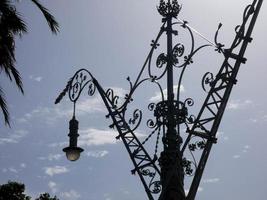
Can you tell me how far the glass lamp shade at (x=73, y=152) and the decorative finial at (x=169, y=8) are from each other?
143 inches

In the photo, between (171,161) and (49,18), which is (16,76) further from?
(171,161)

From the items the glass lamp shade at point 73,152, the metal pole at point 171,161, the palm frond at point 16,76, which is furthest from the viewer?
the palm frond at point 16,76

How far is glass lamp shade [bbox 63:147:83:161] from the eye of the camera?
9.65 meters

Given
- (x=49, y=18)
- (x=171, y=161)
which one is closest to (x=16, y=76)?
(x=49, y=18)

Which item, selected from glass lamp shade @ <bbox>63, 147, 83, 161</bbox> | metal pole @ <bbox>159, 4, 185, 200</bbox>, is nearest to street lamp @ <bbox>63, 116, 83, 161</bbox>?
glass lamp shade @ <bbox>63, 147, 83, 161</bbox>

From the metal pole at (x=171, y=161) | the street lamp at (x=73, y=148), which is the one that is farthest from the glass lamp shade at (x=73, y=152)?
the metal pole at (x=171, y=161)

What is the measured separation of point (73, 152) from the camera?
31.7ft

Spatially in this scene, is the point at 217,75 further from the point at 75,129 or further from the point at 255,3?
the point at 75,129

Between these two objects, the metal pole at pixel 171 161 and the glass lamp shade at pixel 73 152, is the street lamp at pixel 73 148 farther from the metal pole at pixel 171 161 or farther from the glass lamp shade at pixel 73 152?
the metal pole at pixel 171 161

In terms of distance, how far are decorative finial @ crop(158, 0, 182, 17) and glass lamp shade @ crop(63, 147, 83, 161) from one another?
3.63 metres

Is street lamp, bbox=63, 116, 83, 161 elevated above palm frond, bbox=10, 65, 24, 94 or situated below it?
below

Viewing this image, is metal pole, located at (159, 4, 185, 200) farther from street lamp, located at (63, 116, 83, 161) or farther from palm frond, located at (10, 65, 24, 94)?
palm frond, located at (10, 65, 24, 94)

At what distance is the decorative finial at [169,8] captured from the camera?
10734 millimetres

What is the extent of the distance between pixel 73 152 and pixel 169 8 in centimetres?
391
